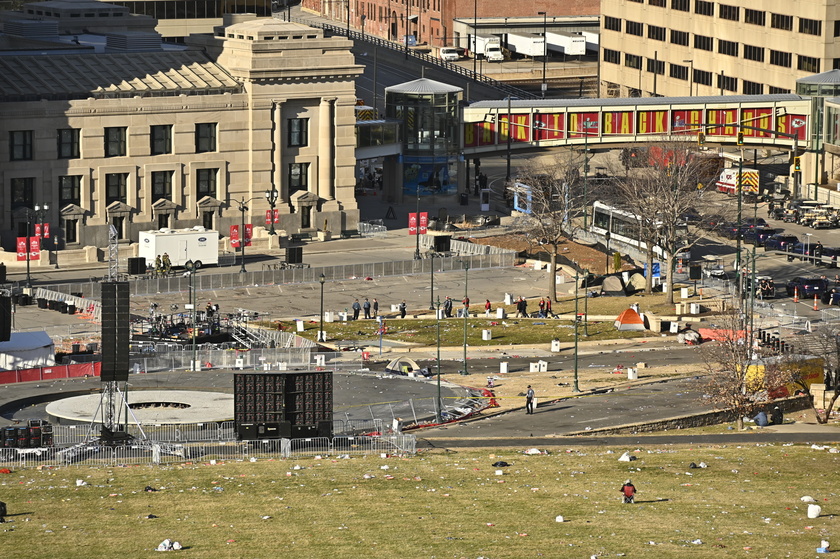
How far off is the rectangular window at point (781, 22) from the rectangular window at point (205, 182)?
64960 millimetres

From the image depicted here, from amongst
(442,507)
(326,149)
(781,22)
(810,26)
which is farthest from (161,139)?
(442,507)

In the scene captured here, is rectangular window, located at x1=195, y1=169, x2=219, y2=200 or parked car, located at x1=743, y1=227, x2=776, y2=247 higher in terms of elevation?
rectangular window, located at x1=195, y1=169, x2=219, y2=200

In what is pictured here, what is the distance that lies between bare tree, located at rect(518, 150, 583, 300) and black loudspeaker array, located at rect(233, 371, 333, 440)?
45.3m

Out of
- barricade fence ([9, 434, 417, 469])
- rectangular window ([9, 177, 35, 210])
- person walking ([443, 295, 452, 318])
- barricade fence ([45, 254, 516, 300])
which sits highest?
rectangular window ([9, 177, 35, 210])

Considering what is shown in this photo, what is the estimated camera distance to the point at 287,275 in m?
142

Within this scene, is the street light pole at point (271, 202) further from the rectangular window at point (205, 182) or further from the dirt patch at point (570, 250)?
the dirt patch at point (570, 250)

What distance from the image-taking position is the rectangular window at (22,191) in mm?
149375

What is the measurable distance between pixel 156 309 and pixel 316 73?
36.0 metres

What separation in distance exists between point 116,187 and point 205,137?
831 cm

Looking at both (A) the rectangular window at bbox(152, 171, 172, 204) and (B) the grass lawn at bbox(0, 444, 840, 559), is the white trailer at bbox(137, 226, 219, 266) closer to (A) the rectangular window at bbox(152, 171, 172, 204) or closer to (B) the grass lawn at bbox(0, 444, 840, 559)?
(A) the rectangular window at bbox(152, 171, 172, 204)

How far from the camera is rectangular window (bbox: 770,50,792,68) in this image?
19538 centimetres

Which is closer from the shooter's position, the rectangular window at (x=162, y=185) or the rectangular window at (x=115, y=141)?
the rectangular window at (x=115, y=141)

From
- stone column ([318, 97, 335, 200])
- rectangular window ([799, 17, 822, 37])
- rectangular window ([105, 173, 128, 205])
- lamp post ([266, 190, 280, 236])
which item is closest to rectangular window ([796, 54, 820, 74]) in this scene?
rectangular window ([799, 17, 822, 37])

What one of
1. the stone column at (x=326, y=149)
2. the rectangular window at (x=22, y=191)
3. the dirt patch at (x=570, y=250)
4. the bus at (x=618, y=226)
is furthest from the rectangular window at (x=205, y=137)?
the bus at (x=618, y=226)
